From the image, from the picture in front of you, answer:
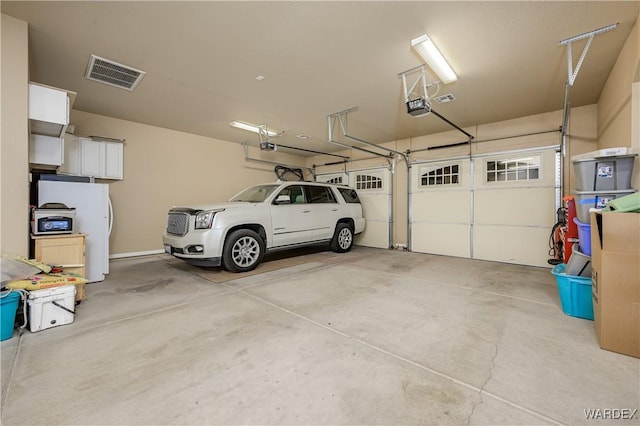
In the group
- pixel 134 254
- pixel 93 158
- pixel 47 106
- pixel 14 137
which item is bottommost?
pixel 134 254

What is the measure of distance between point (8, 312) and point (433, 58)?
4.81 meters

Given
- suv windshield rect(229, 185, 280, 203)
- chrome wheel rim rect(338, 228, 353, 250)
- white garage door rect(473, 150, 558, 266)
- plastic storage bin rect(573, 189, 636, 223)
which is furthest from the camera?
chrome wheel rim rect(338, 228, 353, 250)

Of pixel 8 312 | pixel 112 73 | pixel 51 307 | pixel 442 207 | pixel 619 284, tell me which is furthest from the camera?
pixel 442 207

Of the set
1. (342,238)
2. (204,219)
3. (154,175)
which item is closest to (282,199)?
(204,219)

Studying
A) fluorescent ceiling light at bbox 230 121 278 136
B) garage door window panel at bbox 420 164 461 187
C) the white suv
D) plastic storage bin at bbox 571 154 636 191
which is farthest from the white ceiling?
the white suv

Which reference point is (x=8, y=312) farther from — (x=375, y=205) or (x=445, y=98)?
(x=375, y=205)

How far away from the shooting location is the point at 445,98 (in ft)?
14.1

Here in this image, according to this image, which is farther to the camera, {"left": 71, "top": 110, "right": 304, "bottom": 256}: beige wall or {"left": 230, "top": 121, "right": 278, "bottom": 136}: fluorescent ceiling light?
{"left": 230, "top": 121, "right": 278, "bottom": 136}: fluorescent ceiling light

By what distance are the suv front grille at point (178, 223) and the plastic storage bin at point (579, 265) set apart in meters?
4.82

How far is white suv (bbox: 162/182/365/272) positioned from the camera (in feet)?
13.1

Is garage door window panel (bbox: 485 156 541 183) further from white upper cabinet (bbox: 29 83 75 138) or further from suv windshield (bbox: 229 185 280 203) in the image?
white upper cabinet (bbox: 29 83 75 138)

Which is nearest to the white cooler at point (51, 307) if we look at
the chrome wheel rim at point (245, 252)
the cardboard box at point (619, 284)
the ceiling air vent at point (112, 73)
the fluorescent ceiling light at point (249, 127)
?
the chrome wheel rim at point (245, 252)

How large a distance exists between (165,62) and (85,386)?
11.3 feet

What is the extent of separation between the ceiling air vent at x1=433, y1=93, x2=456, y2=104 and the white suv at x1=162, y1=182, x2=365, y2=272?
2863 millimetres
